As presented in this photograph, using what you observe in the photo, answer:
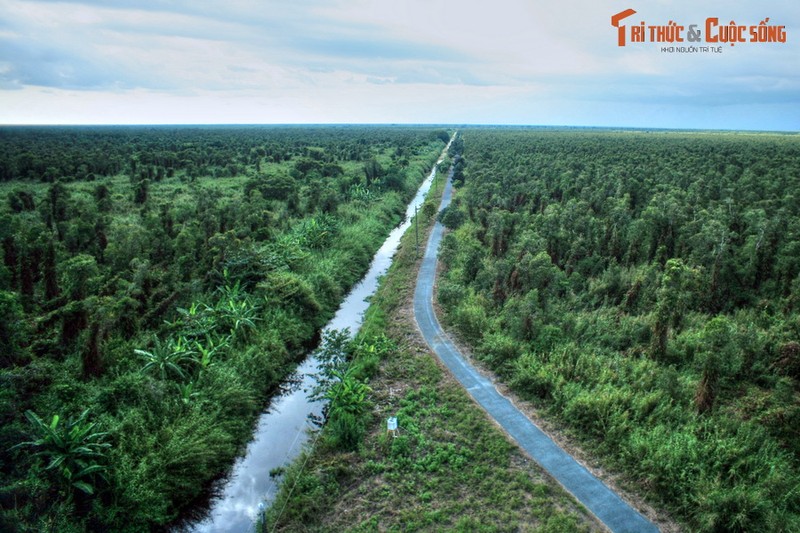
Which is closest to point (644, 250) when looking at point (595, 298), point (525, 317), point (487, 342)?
point (595, 298)

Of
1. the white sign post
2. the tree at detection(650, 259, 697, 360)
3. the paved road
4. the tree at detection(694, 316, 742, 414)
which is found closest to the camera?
the paved road

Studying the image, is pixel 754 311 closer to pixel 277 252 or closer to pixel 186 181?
pixel 277 252

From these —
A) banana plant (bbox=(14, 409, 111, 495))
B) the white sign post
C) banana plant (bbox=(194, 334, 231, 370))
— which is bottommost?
the white sign post

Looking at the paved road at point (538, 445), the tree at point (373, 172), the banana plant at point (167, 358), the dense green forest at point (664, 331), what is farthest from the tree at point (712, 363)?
the tree at point (373, 172)

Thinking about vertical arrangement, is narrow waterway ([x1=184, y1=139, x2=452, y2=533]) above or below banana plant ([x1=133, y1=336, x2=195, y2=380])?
below

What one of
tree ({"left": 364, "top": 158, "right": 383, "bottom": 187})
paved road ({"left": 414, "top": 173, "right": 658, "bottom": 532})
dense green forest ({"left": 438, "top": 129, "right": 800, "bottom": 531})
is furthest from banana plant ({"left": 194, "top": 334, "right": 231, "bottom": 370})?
tree ({"left": 364, "top": 158, "right": 383, "bottom": 187})

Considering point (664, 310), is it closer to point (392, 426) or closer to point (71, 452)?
point (392, 426)

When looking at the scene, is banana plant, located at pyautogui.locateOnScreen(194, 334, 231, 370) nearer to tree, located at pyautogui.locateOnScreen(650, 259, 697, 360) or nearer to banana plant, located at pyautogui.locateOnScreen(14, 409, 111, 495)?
banana plant, located at pyautogui.locateOnScreen(14, 409, 111, 495)
